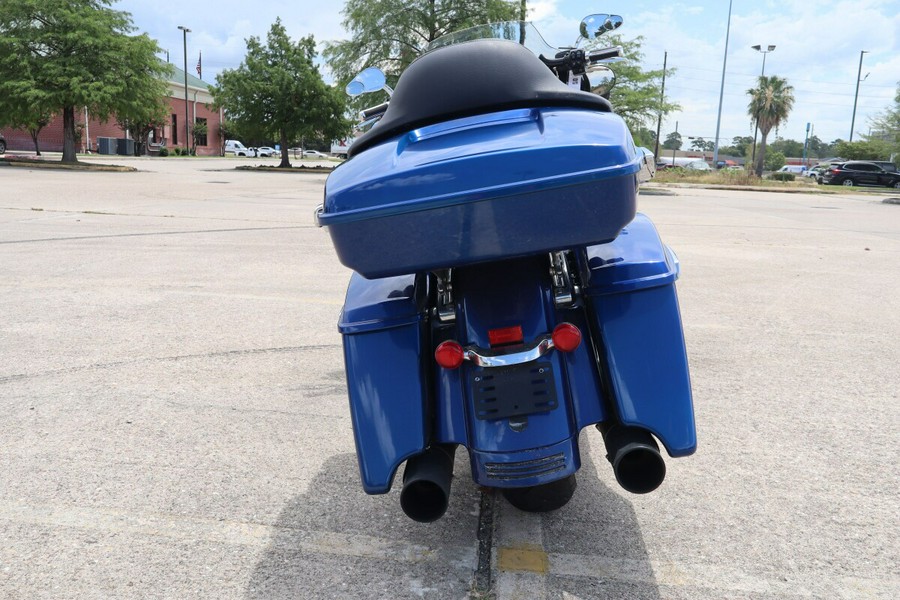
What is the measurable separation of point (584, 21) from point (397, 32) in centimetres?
2589

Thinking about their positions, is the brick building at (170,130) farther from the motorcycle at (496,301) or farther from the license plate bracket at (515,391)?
the license plate bracket at (515,391)

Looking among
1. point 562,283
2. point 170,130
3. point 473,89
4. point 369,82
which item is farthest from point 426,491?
point 170,130

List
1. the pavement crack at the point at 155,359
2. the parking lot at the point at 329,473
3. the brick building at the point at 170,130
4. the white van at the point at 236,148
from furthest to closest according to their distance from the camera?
the white van at the point at 236,148
the brick building at the point at 170,130
the pavement crack at the point at 155,359
the parking lot at the point at 329,473

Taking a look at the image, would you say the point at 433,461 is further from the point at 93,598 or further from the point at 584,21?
the point at 584,21

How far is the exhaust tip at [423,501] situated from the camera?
6.63 feet

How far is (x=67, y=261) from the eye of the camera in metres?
7.55

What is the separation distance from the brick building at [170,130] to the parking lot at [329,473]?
47.0m

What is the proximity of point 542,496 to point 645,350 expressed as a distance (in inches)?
26.6

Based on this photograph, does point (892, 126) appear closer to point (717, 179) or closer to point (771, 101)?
point (717, 179)

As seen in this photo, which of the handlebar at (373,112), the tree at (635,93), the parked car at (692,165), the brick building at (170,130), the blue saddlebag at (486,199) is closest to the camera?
the blue saddlebag at (486,199)

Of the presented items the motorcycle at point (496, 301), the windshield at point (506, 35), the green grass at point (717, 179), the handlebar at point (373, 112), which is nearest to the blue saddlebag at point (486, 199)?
the motorcycle at point (496, 301)

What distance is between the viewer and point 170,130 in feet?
210

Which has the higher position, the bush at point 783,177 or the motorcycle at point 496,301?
the bush at point 783,177

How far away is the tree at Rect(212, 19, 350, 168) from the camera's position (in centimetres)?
3659
